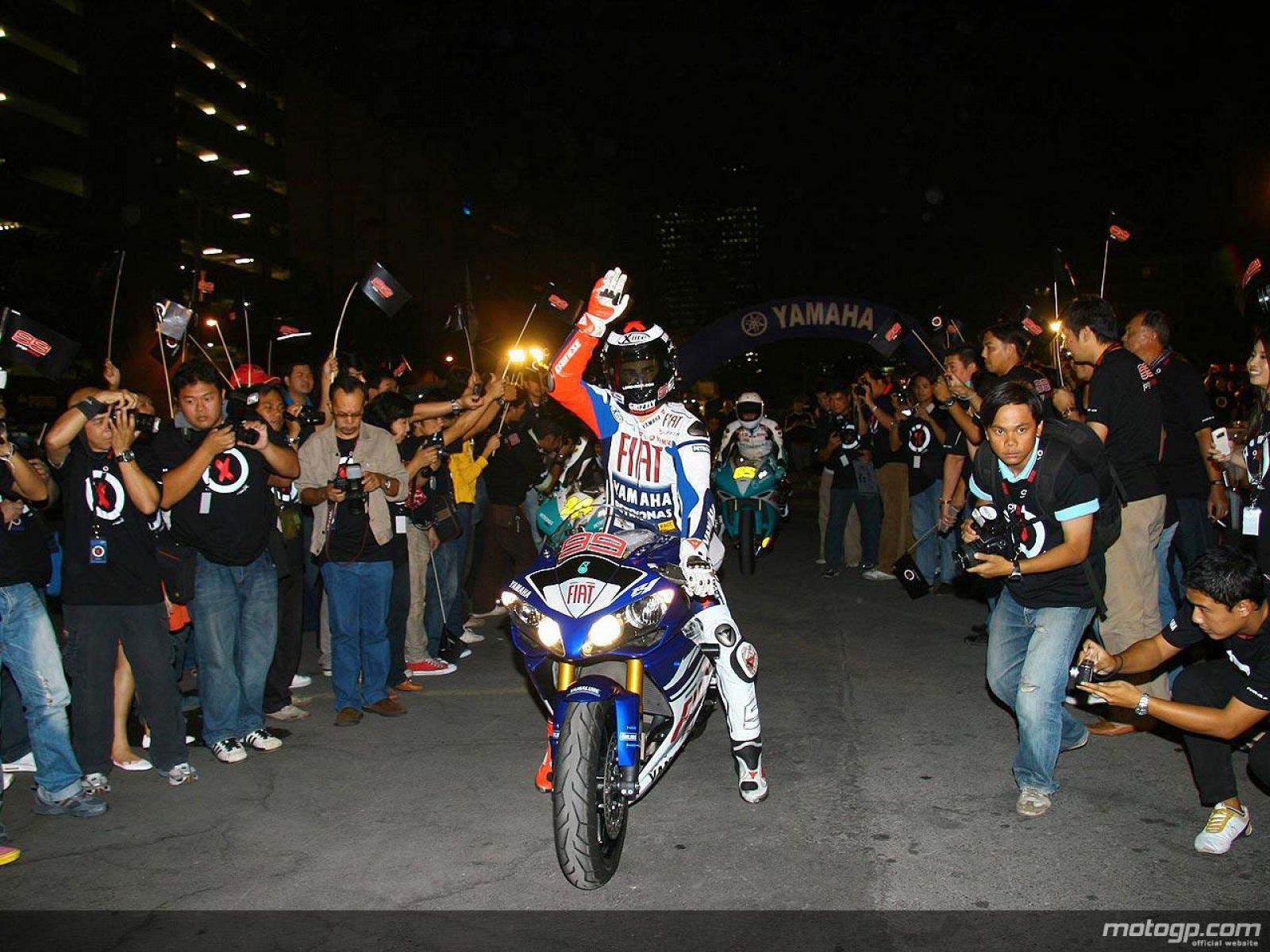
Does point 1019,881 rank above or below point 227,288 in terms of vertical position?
below

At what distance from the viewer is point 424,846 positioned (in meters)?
4.78

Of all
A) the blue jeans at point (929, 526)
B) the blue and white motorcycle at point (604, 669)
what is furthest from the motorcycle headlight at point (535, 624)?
the blue jeans at point (929, 526)

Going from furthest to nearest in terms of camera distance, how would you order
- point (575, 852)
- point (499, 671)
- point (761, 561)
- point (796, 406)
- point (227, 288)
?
point (227, 288) < point (796, 406) < point (761, 561) < point (499, 671) < point (575, 852)

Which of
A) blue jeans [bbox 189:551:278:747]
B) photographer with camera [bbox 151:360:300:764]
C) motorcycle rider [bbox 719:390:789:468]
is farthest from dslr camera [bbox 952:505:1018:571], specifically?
motorcycle rider [bbox 719:390:789:468]

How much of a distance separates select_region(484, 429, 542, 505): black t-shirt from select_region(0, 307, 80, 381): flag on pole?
4.70 metres

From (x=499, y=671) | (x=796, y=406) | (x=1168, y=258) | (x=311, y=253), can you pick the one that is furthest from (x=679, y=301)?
(x=499, y=671)

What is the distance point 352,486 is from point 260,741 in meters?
1.63

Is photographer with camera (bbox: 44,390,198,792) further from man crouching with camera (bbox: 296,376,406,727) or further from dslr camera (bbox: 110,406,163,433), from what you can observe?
man crouching with camera (bbox: 296,376,406,727)

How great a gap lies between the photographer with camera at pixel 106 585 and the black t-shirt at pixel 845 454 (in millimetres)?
8035

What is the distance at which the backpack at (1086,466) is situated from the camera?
482cm

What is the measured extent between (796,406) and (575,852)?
59.8 ft

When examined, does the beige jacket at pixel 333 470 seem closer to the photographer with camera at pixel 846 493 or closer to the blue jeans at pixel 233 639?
the blue jeans at pixel 233 639

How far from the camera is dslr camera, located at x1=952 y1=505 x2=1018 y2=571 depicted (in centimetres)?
485

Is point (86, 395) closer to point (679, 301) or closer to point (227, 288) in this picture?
point (227, 288)
